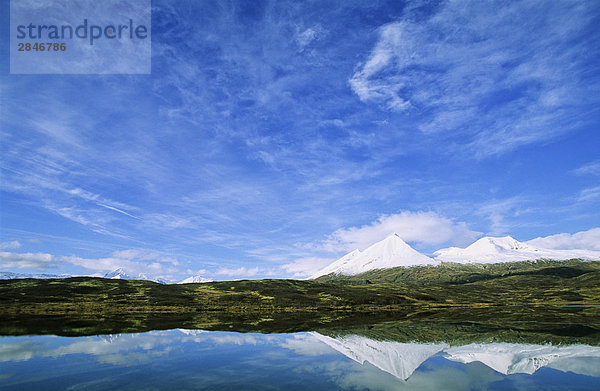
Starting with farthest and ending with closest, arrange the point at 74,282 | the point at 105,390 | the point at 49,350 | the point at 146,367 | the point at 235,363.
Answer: the point at 74,282
the point at 49,350
the point at 235,363
the point at 146,367
the point at 105,390

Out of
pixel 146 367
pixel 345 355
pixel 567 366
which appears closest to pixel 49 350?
pixel 146 367

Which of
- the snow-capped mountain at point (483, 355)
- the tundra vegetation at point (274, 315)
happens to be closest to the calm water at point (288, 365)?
the snow-capped mountain at point (483, 355)

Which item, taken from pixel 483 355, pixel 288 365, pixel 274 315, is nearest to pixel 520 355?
pixel 483 355

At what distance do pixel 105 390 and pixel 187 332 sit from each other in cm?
3606

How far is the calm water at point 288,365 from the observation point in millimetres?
26672

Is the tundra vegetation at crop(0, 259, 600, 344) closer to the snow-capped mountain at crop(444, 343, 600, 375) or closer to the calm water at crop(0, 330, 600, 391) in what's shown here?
the snow-capped mountain at crop(444, 343, 600, 375)

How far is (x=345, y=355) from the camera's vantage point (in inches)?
1516

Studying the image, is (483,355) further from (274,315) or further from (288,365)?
(274,315)

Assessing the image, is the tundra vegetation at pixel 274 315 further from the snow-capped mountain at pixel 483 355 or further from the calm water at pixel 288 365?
the calm water at pixel 288 365

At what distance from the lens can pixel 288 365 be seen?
3353 centimetres

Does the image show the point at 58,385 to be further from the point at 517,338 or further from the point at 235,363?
the point at 517,338

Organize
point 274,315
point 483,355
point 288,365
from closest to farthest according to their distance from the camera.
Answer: point 288,365 < point 483,355 < point 274,315

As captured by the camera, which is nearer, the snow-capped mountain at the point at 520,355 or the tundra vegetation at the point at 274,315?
the snow-capped mountain at the point at 520,355

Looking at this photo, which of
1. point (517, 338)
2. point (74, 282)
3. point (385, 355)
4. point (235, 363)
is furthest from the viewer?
point (74, 282)
